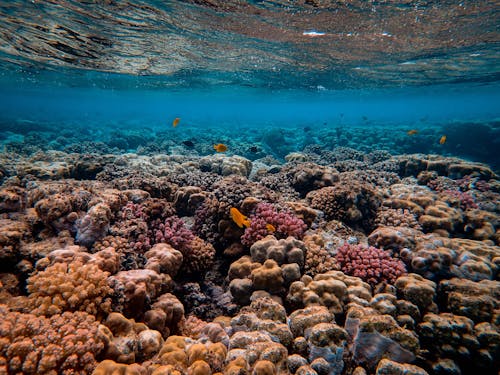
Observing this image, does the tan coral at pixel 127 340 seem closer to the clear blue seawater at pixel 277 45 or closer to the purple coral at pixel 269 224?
the purple coral at pixel 269 224

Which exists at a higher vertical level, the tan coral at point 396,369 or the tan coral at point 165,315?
the tan coral at point 396,369

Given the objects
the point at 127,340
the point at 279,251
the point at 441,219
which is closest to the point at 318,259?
the point at 279,251

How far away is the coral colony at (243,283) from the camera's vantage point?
124 inches

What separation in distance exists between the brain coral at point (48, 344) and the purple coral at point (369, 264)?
4752 mm

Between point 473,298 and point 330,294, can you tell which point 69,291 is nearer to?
point 330,294

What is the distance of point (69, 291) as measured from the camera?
3.57 metres

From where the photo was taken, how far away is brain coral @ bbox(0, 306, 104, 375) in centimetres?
261

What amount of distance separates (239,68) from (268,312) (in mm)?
26517

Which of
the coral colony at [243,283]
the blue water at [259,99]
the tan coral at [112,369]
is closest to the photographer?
the tan coral at [112,369]

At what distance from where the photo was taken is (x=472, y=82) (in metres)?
33.4

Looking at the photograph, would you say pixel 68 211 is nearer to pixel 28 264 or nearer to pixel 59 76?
pixel 28 264

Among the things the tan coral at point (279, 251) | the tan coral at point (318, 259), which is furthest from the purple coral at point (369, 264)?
the tan coral at point (279, 251)

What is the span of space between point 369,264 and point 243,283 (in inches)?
108

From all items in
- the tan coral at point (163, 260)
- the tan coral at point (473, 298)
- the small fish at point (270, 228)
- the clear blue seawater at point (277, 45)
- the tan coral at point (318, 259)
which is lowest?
the tan coral at point (163, 260)
